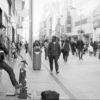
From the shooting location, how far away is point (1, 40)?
8805 millimetres

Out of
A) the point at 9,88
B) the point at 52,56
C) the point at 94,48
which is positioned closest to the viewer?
the point at 9,88

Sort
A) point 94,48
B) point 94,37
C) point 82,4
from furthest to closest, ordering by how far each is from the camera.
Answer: point 82,4, point 94,37, point 94,48

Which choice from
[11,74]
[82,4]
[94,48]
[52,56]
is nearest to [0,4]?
[52,56]

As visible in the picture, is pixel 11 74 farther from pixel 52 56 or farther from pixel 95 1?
pixel 95 1

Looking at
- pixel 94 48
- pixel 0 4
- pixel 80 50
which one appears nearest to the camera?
pixel 0 4

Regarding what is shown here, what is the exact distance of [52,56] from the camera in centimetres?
1580

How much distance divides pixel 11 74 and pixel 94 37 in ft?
225

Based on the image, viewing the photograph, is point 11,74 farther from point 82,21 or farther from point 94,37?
point 82,21

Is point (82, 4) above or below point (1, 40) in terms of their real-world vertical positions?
above

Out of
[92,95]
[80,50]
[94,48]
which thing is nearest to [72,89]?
[92,95]

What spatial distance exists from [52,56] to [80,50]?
13.0 metres

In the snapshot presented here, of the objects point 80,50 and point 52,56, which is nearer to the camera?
point 52,56

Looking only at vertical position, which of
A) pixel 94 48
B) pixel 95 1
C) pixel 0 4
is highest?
pixel 95 1

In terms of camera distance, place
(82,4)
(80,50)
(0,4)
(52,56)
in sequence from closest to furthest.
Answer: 1. (52,56)
2. (0,4)
3. (80,50)
4. (82,4)
